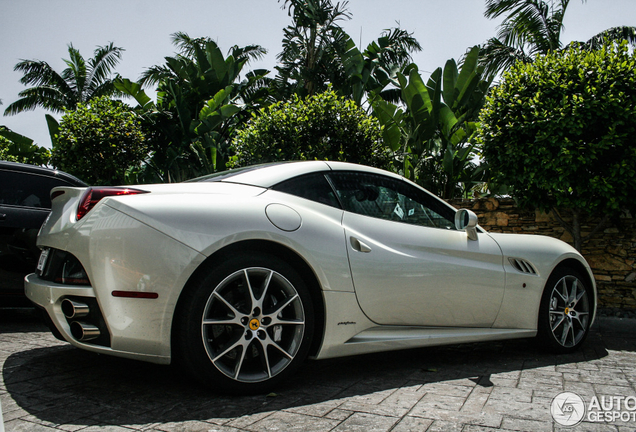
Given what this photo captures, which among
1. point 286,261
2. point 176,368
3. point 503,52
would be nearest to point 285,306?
point 286,261

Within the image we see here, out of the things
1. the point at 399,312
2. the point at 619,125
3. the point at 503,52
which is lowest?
the point at 399,312

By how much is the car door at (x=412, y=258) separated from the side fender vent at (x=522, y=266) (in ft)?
0.68

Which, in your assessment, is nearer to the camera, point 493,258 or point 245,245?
point 245,245

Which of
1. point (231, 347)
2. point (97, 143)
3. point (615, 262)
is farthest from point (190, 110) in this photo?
point (231, 347)

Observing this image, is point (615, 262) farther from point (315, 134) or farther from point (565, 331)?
point (315, 134)

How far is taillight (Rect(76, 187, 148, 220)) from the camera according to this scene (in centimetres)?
282

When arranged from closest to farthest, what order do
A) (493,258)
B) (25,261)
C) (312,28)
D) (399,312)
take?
(399,312), (493,258), (25,261), (312,28)

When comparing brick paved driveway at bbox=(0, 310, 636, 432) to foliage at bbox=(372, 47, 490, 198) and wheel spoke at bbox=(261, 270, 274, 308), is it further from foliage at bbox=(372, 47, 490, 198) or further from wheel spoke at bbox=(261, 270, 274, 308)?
foliage at bbox=(372, 47, 490, 198)

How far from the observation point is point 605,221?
7336 mm

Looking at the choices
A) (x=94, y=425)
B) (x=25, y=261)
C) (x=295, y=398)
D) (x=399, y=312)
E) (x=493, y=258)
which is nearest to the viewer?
(x=94, y=425)

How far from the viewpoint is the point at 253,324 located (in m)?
2.81

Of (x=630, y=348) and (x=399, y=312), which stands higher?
(x=399, y=312)

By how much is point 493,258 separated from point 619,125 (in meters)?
4.16

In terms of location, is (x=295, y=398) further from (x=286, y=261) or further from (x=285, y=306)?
(x=286, y=261)
